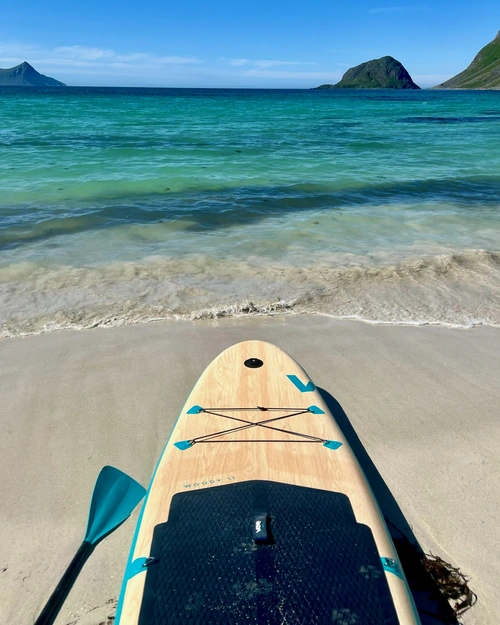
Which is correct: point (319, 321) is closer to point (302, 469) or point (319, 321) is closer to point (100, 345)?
point (100, 345)

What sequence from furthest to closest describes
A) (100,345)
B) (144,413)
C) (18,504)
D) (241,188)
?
(241,188) < (100,345) < (144,413) < (18,504)

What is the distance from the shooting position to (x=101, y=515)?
8.85ft

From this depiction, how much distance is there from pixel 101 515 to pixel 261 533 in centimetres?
100

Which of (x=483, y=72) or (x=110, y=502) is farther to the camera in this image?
(x=483, y=72)

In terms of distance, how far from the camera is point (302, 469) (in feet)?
8.84

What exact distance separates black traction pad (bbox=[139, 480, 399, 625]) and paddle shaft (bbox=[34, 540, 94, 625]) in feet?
1.62

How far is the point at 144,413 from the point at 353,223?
6645 millimetres

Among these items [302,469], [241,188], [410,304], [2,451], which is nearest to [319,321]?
[410,304]

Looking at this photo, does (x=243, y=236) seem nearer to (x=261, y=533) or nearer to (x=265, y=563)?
(x=261, y=533)

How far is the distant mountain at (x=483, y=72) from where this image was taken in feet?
447

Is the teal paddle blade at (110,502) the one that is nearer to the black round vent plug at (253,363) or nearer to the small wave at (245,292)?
the black round vent plug at (253,363)

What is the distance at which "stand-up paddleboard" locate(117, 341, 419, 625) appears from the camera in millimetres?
1989

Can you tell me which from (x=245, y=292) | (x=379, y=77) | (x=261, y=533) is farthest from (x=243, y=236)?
(x=379, y=77)

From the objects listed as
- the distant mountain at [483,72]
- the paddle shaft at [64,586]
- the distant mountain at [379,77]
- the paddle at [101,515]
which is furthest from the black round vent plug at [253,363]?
the distant mountain at [379,77]
